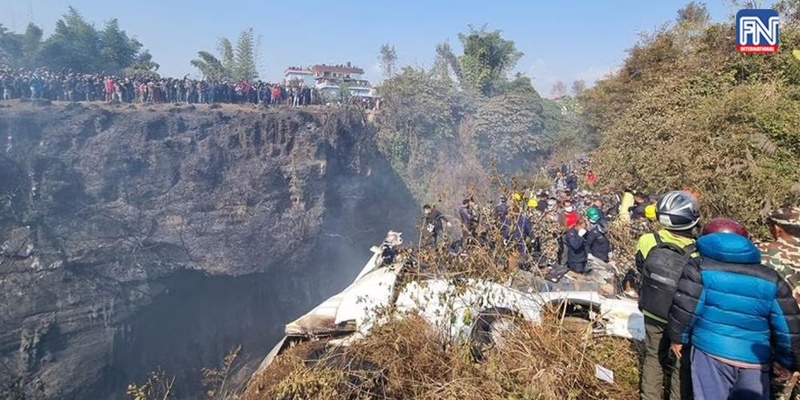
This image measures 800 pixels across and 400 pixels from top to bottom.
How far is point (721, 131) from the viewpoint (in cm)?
798

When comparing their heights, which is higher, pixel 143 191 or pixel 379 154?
pixel 379 154

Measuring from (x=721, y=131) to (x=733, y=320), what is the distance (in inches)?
266

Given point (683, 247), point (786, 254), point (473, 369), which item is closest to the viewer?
point (683, 247)

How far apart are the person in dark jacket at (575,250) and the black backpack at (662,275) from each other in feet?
10.6

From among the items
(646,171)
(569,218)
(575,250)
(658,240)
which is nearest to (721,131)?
(646,171)

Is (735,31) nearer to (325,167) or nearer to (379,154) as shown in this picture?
(325,167)

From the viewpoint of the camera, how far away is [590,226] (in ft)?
21.5

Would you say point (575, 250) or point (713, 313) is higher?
point (713, 313)

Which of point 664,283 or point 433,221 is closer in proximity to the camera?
point 664,283

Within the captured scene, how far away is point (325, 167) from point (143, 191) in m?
8.93

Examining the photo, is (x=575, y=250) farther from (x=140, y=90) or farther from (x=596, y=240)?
(x=140, y=90)

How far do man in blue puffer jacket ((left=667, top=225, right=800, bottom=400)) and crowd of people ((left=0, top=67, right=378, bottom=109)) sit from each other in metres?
25.6

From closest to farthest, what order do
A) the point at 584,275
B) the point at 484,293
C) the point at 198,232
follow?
1. the point at 484,293
2. the point at 584,275
3. the point at 198,232

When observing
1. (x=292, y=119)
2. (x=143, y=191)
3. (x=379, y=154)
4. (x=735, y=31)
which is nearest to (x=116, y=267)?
(x=143, y=191)
